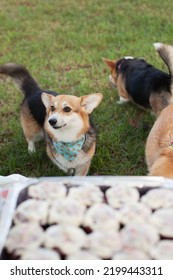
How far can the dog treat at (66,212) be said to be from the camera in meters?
1.10

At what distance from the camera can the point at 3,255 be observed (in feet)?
3.40

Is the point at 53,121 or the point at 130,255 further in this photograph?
the point at 53,121

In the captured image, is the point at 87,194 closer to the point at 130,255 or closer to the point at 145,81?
the point at 130,255

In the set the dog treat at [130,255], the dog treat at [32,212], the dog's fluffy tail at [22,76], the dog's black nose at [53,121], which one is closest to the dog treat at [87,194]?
the dog treat at [32,212]

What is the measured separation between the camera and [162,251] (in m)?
1.01

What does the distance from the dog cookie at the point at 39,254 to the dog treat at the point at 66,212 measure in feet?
0.35

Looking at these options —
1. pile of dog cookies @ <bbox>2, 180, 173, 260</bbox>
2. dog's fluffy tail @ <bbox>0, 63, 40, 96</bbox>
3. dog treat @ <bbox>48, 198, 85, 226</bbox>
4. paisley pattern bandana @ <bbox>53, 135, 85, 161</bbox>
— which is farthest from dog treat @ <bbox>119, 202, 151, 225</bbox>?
dog's fluffy tail @ <bbox>0, 63, 40, 96</bbox>

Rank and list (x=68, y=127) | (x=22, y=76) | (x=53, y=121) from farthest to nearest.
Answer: (x=22, y=76)
(x=68, y=127)
(x=53, y=121)

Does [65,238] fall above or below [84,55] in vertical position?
above

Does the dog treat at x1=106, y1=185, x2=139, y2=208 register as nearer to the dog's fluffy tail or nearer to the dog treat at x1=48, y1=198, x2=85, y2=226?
the dog treat at x1=48, y1=198, x2=85, y2=226

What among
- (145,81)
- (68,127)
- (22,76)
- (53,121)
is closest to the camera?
(53,121)

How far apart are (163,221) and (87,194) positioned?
0.88 feet

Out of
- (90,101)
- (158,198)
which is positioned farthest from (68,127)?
(158,198)
